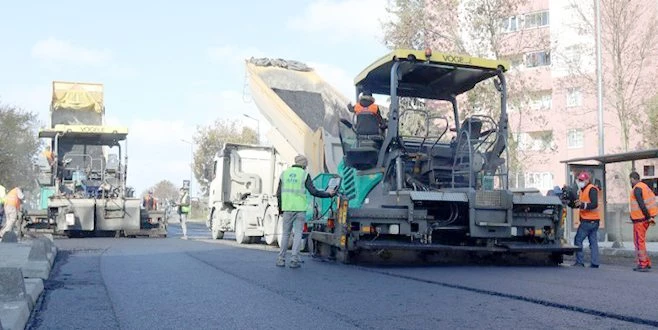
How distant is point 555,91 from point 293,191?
2695 centimetres

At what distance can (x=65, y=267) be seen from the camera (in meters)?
10.2

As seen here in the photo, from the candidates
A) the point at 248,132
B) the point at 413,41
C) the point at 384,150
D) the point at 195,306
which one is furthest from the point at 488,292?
the point at 248,132

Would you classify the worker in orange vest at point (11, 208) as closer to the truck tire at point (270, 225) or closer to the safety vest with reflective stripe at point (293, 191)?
the truck tire at point (270, 225)

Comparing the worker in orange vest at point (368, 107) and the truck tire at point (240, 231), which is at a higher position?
the worker in orange vest at point (368, 107)

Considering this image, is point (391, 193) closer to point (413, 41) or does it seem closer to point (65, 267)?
point (65, 267)

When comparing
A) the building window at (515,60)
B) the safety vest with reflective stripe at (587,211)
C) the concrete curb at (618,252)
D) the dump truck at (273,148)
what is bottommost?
the concrete curb at (618,252)

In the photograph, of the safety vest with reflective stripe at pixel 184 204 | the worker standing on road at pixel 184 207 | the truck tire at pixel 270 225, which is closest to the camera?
the truck tire at pixel 270 225

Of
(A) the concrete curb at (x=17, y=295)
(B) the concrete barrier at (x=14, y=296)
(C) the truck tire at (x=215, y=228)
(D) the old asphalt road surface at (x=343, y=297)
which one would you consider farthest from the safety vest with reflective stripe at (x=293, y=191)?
(C) the truck tire at (x=215, y=228)

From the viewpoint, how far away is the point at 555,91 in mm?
34250

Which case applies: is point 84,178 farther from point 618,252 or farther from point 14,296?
point 14,296

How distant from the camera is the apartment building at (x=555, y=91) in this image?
2197 centimetres

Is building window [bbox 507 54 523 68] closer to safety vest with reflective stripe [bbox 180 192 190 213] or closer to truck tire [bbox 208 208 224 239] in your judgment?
truck tire [bbox 208 208 224 239]

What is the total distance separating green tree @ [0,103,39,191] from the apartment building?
89.4 feet

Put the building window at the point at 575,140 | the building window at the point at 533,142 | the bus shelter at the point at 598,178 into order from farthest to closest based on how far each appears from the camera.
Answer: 1. the building window at the point at 575,140
2. the building window at the point at 533,142
3. the bus shelter at the point at 598,178
